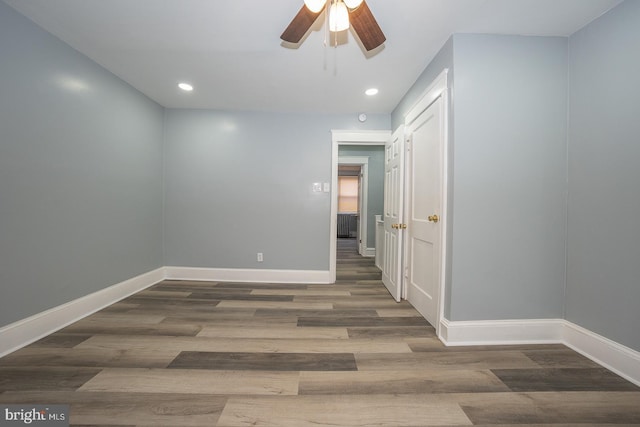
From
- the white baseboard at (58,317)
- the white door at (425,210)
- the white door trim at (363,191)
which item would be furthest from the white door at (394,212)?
the white baseboard at (58,317)

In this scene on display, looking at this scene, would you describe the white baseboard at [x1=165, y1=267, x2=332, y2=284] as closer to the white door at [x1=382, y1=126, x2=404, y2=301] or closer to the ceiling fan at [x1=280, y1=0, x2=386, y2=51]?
the white door at [x1=382, y1=126, x2=404, y2=301]

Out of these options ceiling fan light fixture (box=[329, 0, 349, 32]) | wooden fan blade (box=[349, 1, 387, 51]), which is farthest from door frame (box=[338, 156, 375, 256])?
ceiling fan light fixture (box=[329, 0, 349, 32])

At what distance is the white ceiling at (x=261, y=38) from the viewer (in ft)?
5.51

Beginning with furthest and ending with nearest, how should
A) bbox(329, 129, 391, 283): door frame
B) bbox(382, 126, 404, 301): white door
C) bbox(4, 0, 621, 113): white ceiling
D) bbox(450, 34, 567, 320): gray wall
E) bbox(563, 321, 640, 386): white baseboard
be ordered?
1. bbox(329, 129, 391, 283): door frame
2. bbox(382, 126, 404, 301): white door
3. bbox(450, 34, 567, 320): gray wall
4. bbox(4, 0, 621, 113): white ceiling
5. bbox(563, 321, 640, 386): white baseboard

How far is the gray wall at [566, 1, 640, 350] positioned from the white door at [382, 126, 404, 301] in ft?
4.56

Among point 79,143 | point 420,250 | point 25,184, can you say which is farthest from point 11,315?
point 420,250

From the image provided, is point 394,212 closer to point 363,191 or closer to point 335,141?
point 335,141

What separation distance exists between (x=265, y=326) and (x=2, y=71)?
2.75m

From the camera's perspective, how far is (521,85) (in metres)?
1.92

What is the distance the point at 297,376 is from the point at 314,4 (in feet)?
7.19

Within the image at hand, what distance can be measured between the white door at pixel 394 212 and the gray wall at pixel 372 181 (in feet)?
6.83

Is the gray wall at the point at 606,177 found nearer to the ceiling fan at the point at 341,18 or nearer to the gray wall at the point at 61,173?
the ceiling fan at the point at 341,18

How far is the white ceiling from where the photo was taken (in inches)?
66.1

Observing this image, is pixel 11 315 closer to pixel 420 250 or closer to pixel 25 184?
pixel 25 184
